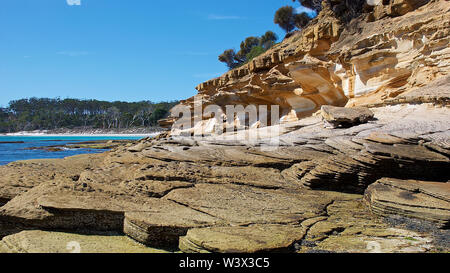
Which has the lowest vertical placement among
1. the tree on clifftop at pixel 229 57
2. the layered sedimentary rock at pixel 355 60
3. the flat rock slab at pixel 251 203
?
the flat rock slab at pixel 251 203

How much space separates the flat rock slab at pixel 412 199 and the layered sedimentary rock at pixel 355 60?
16.1ft

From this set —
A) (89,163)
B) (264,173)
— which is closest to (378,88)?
(264,173)

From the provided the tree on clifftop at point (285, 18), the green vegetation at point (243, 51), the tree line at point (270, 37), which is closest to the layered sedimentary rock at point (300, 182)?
the tree line at point (270, 37)

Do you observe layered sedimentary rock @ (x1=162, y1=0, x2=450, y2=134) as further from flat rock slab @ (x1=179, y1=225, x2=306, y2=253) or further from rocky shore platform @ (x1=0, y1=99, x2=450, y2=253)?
flat rock slab @ (x1=179, y1=225, x2=306, y2=253)

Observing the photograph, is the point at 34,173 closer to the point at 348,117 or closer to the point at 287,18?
the point at 348,117

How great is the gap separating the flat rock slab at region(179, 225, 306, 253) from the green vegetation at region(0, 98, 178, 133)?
2942 inches

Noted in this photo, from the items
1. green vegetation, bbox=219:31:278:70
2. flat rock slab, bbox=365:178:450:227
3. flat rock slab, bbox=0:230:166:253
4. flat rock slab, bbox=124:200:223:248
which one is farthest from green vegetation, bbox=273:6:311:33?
flat rock slab, bbox=0:230:166:253

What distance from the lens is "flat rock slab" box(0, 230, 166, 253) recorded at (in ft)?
14.6

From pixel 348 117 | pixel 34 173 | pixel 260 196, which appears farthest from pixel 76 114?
pixel 260 196

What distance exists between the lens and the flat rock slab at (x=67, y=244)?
4.46 m

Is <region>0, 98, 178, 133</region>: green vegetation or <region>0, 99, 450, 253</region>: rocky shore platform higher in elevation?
<region>0, 98, 178, 133</region>: green vegetation

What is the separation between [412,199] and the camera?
5.34 m

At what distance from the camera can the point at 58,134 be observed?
82.2m

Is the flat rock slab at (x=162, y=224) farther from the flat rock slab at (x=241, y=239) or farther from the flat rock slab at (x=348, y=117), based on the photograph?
the flat rock slab at (x=348, y=117)
